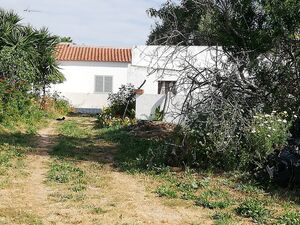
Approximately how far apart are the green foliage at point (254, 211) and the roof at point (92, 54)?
70.7 feet

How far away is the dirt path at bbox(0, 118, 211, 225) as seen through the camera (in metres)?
5.72

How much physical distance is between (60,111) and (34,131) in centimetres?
818

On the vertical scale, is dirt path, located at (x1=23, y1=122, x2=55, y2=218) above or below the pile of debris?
below

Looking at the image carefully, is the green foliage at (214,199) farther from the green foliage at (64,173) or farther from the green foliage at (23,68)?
the green foliage at (23,68)

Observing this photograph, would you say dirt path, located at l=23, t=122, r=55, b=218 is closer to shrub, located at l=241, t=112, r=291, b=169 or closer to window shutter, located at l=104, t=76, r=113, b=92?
shrub, located at l=241, t=112, r=291, b=169

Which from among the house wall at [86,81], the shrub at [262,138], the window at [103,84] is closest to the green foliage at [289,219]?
the shrub at [262,138]

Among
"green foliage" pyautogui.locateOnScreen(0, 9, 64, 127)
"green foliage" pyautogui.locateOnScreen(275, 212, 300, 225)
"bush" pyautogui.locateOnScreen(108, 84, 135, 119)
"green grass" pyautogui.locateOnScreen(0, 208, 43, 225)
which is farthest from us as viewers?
"bush" pyautogui.locateOnScreen(108, 84, 135, 119)

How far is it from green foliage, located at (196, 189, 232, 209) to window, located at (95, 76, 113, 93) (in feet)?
67.7

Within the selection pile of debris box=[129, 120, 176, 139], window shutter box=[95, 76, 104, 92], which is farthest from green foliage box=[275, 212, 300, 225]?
window shutter box=[95, 76, 104, 92]

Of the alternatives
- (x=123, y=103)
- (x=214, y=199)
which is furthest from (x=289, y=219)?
(x=123, y=103)

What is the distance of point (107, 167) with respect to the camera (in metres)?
9.31

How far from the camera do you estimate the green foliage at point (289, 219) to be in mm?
5680

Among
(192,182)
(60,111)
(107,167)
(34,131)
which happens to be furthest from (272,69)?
(60,111)

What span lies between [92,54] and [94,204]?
2278 cm
